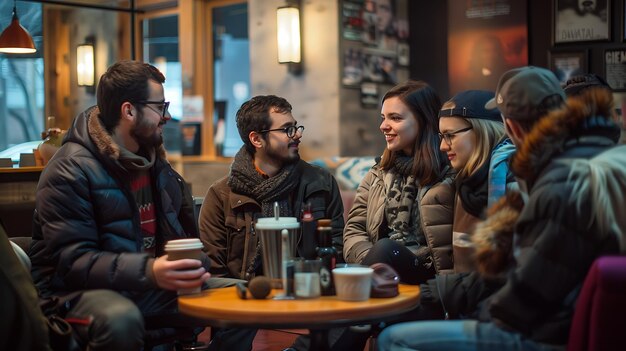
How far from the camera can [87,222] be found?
104 inches

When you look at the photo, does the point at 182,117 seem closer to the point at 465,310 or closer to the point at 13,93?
the point at 13,93

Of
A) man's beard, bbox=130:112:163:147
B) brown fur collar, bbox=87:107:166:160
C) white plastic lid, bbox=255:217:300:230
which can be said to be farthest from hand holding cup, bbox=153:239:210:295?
man's beard, bbox=130:112:163:147

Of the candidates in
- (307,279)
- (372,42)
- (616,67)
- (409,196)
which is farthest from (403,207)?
(372,42)

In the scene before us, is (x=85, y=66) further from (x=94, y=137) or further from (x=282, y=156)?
(x=94, y=137)

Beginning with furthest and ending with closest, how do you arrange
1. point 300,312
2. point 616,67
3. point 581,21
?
point 581,21 → point 616,67 → point 300,312

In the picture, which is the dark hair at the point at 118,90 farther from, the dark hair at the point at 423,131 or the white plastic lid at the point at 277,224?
the dark hair at the point at 423,131

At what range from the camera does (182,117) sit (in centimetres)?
843

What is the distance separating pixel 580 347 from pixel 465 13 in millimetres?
5347

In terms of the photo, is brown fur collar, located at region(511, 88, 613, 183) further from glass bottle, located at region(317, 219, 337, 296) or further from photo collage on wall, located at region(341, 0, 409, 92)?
Answer: photo collage on wall, located at region(341, 0, 409, 92)

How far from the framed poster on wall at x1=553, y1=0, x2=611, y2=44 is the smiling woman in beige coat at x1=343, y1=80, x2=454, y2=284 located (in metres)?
3.18

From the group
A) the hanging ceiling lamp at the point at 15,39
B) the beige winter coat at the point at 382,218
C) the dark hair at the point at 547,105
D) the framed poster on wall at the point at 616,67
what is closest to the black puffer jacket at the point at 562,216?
the dark hair at the point at 547,105

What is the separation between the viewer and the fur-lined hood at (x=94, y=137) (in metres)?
2.75

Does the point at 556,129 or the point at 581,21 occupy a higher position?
the point at 581,21

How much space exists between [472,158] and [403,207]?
44 cm
